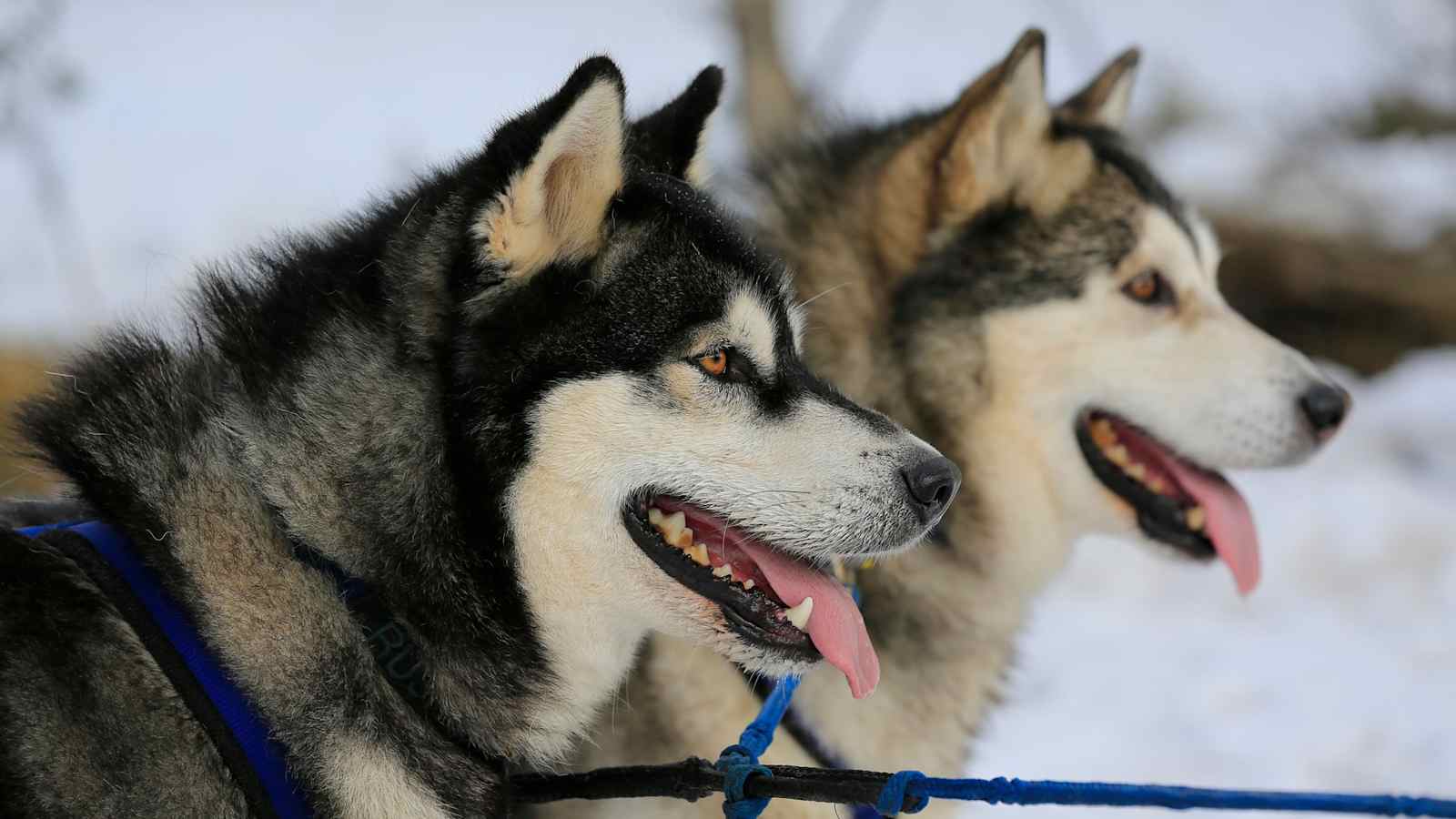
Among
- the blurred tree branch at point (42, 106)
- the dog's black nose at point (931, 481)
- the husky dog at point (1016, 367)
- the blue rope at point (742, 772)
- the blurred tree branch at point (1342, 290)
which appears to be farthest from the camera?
the blurred tree branch at point (1342, 290)

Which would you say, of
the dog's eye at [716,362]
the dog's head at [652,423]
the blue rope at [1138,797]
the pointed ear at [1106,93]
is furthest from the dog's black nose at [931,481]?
the pointed ear at [1106,93]

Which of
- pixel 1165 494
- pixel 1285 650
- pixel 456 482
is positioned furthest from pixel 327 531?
pixel 1285 650

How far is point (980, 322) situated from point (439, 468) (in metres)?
1.43

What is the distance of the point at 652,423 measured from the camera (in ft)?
6.19

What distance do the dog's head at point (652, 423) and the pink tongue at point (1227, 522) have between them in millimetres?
1192

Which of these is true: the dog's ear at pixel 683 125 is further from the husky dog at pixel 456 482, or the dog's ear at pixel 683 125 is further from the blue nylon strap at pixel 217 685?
the blue nylon strap at pixel 217 685

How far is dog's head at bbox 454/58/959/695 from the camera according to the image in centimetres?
184

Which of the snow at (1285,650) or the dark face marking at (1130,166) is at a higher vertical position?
the dark face marking at (1130,166)

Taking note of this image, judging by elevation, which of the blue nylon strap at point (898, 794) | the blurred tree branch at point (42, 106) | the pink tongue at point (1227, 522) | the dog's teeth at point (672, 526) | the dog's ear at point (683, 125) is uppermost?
the blurred tree branch at point (42, 106)

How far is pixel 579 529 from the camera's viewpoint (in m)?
1.87

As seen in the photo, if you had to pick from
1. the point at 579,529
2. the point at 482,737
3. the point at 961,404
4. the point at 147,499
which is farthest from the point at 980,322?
the point at 147,499

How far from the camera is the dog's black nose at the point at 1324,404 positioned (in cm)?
291

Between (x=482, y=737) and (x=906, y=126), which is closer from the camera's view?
(x=482, y=737)

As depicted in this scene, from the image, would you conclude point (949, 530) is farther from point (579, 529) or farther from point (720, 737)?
point (579, 529)
